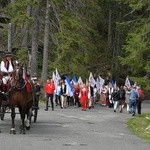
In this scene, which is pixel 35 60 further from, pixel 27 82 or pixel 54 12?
pixel 27 82

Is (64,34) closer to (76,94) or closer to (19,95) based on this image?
(76,94)

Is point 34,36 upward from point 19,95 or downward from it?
upward

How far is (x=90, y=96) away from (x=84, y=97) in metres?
1.33

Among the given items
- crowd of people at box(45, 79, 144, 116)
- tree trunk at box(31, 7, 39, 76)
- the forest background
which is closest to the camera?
crowd of people at box(45, 79, 144, 116)

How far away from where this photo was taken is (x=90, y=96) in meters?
33.6

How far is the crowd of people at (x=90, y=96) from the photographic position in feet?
96.4

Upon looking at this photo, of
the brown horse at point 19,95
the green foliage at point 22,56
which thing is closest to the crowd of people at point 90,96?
the green foliage at point 22,56

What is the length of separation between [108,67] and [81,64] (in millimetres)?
12685

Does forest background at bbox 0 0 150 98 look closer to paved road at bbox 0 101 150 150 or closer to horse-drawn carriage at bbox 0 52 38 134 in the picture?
paved road at bbox 0 101 150 150

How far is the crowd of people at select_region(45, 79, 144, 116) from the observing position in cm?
2939

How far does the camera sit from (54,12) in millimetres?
36906

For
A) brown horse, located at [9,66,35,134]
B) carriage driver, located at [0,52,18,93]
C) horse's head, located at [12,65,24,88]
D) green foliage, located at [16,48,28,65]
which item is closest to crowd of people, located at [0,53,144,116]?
green foliage, located at [16,48,28,65]

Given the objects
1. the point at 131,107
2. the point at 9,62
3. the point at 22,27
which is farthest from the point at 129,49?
the point at 9,62

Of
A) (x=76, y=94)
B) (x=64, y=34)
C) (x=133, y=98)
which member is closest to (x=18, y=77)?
(x=133, y=98)
